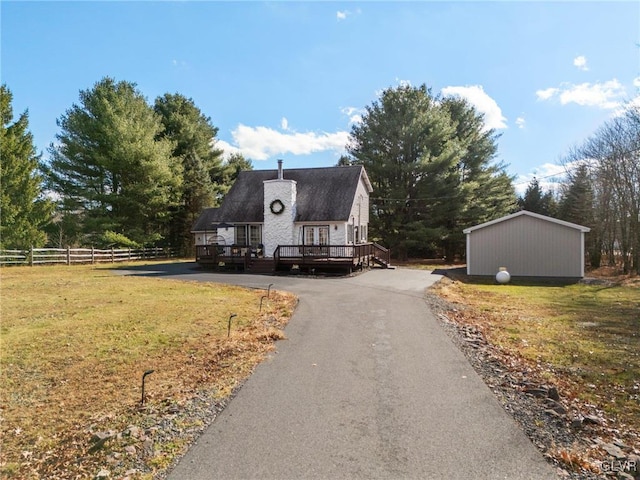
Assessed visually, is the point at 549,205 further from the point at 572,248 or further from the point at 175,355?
the point at 175,355

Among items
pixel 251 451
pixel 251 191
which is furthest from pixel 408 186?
pixel 251 451

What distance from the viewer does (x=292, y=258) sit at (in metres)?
22.6

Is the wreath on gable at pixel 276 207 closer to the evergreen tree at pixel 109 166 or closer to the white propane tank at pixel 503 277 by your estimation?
the white propane tank at pixel 503 277

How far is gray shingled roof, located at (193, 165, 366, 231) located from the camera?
24578 mm

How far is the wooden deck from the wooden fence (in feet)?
31.0

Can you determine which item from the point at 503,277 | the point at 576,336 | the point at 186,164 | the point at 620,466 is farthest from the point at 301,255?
the point at 186,164

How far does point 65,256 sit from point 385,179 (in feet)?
83.3

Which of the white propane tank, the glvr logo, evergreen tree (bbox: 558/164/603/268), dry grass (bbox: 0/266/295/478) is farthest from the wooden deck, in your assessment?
evergreen tree (bbox: 558/164/603/268)

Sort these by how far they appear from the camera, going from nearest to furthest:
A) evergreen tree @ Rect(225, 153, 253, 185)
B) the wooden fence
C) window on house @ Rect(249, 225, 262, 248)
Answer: the wooden fence
window on house @ Rect(249, 225, 262, 248)
evergreen tree @ Rect(225, 153, 253, 185)

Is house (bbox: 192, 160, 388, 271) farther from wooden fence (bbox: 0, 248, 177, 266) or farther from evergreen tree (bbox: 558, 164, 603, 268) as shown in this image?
evergreen tree (bbox: 558, 164, 603, 268)

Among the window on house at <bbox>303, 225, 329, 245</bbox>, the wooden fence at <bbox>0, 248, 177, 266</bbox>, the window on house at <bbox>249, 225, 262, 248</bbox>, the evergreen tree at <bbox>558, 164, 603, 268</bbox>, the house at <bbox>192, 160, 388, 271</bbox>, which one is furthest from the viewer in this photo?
the evergreen tree at <bbox>558, 164, 603, 268</bbox>

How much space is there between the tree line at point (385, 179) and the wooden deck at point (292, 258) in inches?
423

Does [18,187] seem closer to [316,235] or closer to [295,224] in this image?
[295,224]

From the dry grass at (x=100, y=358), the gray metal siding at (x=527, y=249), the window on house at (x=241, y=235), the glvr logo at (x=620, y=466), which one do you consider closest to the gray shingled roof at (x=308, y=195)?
the window on house at (x=241, y=235)
